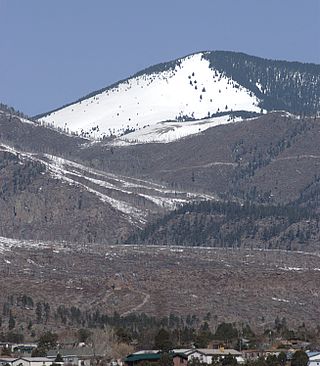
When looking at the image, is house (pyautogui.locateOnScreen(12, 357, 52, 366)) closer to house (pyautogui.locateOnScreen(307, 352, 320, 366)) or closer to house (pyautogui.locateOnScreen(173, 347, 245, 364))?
house (pyautogui.locateOnScreen(173, 347, 245, 364))

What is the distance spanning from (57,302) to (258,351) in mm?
58700

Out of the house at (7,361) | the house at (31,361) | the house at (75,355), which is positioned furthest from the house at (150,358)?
the house at (7,361)

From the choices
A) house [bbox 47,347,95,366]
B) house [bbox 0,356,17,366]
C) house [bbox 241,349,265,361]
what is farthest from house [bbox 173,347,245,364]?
house [bbox 0,356,17,366]

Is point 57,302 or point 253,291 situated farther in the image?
point 253,291

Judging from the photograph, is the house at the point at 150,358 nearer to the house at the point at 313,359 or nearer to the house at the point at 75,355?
the house at the point at 75,355

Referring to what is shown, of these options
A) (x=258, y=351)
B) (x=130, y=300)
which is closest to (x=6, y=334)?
(x=258, y=351)

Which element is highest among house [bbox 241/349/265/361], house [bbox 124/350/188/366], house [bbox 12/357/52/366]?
house [bbox 241/349/265/361]

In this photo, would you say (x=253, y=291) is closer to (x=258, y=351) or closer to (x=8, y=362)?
(x=258, y=351)

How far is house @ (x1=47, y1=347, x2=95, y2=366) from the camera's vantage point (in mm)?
123188

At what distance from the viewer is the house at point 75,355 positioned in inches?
4850

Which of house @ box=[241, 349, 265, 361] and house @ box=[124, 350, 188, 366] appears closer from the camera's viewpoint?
house @ box=[124, 350, 188, 366]

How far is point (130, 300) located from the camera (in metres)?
A: 189

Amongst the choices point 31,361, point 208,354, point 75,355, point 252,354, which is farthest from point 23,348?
point 252,354

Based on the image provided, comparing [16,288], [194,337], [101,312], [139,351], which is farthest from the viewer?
[16,288]
